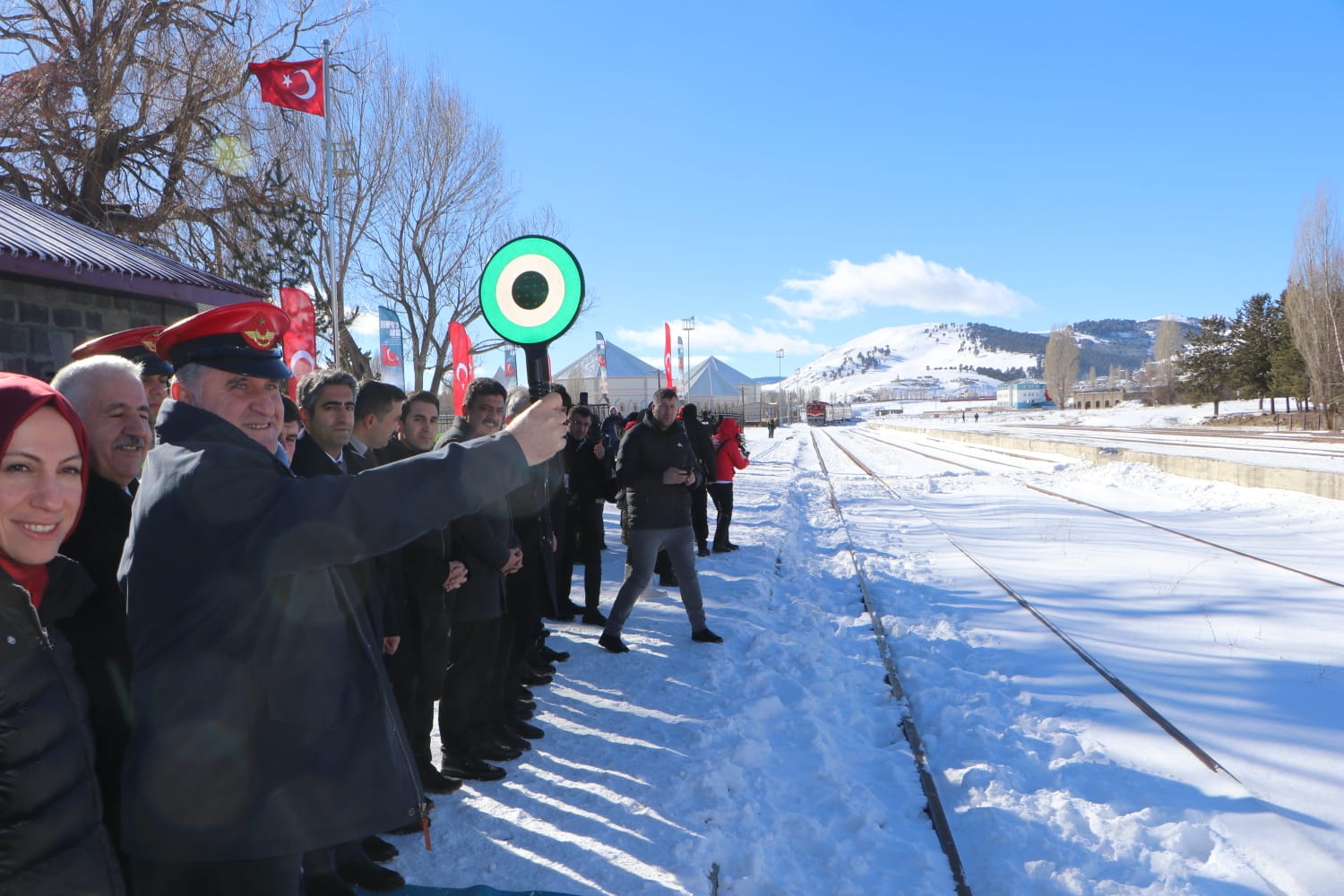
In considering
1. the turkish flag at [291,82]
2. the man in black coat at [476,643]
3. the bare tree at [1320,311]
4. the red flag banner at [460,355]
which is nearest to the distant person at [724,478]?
the man in black coat at [476,643]

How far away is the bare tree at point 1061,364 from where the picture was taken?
138875 mm

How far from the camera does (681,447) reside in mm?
6668

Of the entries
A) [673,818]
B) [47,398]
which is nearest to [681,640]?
[673,818]

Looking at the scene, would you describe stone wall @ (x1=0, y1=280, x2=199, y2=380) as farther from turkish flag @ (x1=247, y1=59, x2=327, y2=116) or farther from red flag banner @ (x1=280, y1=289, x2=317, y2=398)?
turkish flag @ (x1=247, y1=59, x2=327, y2=116)

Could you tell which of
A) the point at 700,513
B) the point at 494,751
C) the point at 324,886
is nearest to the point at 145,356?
the point at 324,886

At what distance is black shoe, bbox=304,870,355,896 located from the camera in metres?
3.07

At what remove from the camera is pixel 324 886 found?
3.09 meters

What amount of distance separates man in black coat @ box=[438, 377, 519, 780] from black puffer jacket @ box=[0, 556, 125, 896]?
252 centimetres

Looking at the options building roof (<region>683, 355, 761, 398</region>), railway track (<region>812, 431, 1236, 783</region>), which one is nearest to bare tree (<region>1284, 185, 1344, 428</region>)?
railway track (<region>812, 431, 1236, 783</region>)

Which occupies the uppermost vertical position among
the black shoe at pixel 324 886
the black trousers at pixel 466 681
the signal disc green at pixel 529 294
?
the signal disc green at pixel 529 294

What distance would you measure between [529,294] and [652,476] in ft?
14.8

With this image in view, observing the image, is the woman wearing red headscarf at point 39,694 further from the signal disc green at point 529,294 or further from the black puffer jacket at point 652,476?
the black puffer jacket at point 652,476

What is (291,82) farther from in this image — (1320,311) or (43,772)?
(1320,311)

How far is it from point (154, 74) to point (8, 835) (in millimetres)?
15395
